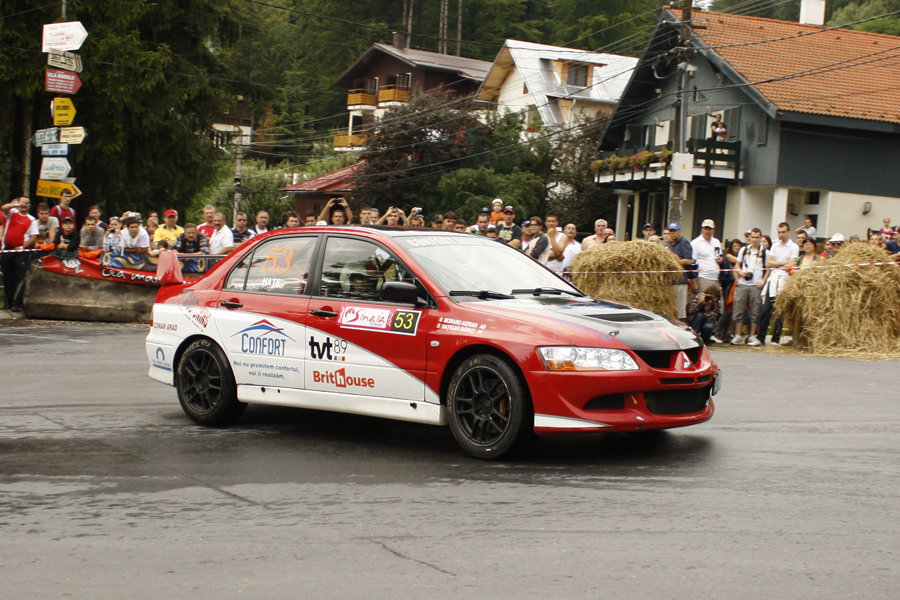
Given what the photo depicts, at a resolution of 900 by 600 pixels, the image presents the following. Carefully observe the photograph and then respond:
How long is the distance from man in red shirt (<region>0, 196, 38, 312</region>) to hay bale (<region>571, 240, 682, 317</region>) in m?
9.63

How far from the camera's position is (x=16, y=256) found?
1838 centimetres

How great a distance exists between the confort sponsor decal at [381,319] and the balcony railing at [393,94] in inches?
2597

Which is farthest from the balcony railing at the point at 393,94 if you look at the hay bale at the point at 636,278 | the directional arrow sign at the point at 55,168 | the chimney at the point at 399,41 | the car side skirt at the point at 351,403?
the car side skirt at the point at 351,403

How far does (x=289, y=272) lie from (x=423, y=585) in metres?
4.28

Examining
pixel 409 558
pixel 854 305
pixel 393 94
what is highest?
pixel 393 94

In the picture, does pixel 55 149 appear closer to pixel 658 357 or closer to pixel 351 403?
pixel 351 403

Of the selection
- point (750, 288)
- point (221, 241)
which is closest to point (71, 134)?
point (221, 241)

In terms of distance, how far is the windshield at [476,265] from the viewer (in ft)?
25.5

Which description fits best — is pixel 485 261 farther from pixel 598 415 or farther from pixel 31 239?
pixel 31 239

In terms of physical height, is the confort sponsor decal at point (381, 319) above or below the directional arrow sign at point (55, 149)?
below

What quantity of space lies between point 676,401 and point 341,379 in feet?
7.90

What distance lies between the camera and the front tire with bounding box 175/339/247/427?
8602 mm

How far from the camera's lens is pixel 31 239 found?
18.6 m

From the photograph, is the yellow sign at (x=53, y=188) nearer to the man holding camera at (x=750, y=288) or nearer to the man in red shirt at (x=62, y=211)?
the man in red shirt at (x=62, y=211)
